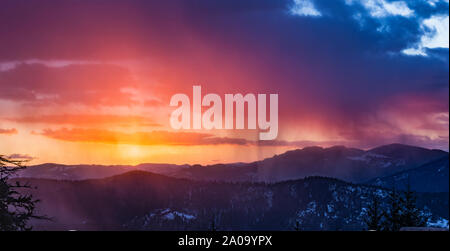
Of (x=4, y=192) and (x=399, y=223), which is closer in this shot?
(x=4, y=192)

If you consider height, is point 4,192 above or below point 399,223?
above

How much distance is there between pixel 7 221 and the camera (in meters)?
28.0
